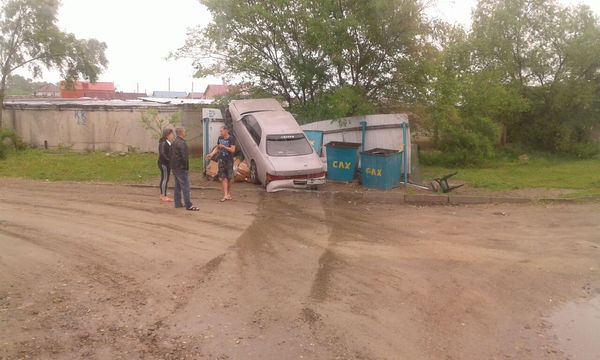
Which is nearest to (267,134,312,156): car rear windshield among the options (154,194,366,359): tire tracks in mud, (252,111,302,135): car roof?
(252,111,302,135): car roof

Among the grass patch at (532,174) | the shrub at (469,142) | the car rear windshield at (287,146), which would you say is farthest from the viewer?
the shrub at (469,142)

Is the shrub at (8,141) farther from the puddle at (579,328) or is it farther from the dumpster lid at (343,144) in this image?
the puddle at (579,328)

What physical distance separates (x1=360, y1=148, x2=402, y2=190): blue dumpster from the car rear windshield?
1.54 m

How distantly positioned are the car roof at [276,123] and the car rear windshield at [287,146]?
15 centimetres

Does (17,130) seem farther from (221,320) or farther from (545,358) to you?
(545,358)

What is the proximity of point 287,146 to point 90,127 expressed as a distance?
996 centimetres

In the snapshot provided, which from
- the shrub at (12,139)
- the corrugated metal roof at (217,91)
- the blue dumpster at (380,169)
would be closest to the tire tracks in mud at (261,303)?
the blue dumpster at (380,169)

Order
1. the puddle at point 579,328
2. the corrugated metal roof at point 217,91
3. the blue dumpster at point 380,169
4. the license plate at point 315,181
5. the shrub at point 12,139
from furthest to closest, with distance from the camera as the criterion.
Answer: the shrub at point 12,139
the corrugated metal roof at point 217,91
the blue dumpster at point 380,169
the license plate at point 315,181
the puddle at point 579,328

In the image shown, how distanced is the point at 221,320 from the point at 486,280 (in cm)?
334

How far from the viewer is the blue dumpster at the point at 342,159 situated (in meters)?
14.2

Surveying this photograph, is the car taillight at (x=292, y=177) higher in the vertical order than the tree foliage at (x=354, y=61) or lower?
lower

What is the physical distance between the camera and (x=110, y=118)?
19.8 metres

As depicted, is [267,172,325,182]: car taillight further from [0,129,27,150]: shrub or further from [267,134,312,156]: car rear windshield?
[0,129,27,150]: shrub

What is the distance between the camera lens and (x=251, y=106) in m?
14.8
